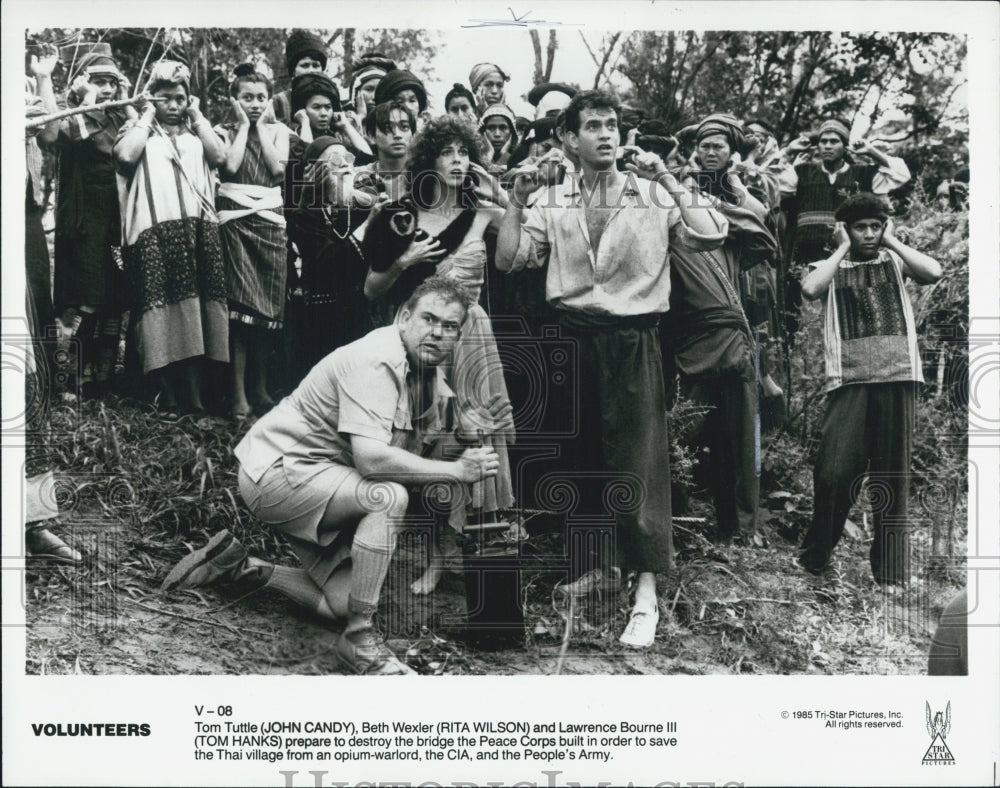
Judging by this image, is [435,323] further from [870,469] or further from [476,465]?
[870,469]

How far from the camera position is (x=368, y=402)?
591 cm

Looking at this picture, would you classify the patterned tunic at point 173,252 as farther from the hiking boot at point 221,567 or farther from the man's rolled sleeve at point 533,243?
the man's rolled sleeve at point 533,243

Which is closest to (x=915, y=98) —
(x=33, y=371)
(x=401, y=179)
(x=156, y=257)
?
(x=401, y=179)

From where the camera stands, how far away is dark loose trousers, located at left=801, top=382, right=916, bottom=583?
6.27 m

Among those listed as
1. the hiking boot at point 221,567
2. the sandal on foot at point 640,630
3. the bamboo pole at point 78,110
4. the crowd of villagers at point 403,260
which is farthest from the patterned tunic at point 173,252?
the sandal on foot at point 640,630

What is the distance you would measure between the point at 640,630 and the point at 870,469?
66.8 inches

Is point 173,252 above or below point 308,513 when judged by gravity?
above

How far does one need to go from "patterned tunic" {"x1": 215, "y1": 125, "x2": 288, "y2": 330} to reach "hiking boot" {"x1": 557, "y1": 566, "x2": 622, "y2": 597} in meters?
2.29

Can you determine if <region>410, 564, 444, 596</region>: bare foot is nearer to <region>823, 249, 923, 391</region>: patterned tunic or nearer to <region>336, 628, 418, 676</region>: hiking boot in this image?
<region>336, 628, 418, 676</region>: hiking boot

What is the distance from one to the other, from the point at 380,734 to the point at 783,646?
2377mm

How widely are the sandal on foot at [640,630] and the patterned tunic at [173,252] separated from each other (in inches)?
110

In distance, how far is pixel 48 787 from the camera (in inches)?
232

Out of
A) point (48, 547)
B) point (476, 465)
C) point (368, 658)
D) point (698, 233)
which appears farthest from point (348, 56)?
point (368, 658)

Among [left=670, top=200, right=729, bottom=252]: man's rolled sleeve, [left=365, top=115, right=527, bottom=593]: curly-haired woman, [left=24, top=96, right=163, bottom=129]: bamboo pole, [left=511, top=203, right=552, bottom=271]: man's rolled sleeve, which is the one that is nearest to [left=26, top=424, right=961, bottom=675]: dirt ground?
[left=365, top=115, right=527, bottom=593]: curly-haired woman
